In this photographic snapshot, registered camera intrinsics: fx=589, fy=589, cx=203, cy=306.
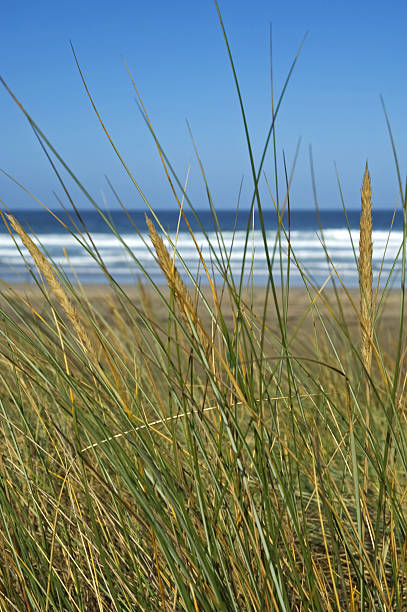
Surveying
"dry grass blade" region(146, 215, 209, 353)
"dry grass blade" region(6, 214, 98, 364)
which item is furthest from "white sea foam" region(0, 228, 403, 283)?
"dry grass blade" region(146, 215, 209, 353)

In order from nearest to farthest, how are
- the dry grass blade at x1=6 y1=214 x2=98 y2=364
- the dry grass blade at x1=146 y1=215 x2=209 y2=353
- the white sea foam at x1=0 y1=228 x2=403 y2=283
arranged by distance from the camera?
1. the dry grass blade at x1=146 y1=215 x2=209 y2=353
2. the dry grass blade at x1=6 y1=214 x2=98 y2=364
3. the white sea foam at x1=0 y1=228 x2=403 y2=283

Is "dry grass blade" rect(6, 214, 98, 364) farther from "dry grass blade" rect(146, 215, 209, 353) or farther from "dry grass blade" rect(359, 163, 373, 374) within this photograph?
"dry grass blade" rect(359, 163, 373, 374)

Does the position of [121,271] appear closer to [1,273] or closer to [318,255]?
[1,273]

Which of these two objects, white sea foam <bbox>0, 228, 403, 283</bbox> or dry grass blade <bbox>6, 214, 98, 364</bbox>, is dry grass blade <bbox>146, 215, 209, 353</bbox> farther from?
white sea foam <bbox>0, 228, 403, 283</bbox>

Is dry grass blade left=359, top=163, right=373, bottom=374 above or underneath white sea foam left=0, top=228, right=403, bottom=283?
above

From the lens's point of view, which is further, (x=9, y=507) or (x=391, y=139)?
(x=9, y=507)

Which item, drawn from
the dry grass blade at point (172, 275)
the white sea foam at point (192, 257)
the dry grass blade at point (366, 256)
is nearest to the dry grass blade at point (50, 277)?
the dry grass blade at point (172, 275)

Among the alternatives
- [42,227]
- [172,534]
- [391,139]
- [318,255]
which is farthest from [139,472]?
[42,227]

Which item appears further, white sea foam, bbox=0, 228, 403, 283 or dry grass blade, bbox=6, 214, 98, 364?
white sea foam, bbox=0, 228, 403, 283

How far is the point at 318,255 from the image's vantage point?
1612cm

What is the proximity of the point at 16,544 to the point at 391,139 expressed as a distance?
3.26ft

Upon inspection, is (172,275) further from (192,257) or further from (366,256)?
(192,257)

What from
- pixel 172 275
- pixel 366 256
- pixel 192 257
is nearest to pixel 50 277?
pixel 172 275

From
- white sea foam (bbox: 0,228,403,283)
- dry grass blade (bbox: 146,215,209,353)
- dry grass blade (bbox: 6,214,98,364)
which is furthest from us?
white sea foam (bbox: 0,228,403,283)
